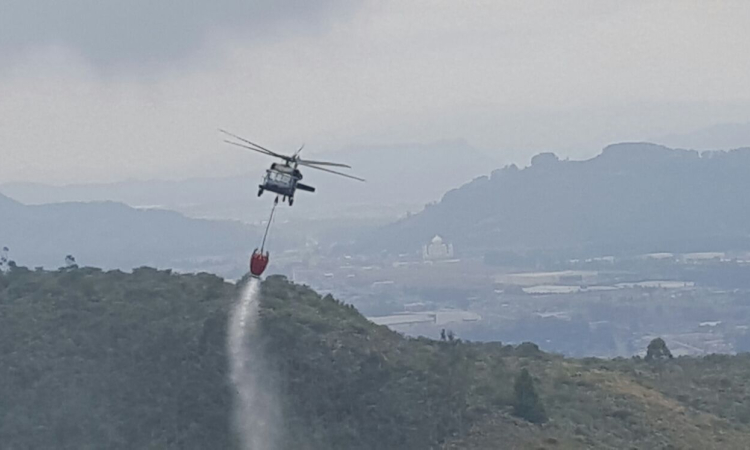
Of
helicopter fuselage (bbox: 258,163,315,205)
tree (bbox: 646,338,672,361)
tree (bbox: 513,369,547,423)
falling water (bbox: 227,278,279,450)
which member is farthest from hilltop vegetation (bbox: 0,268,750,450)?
helicopter fuselage (bbox: 258,163,315,205)

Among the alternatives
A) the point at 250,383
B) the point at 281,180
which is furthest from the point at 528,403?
the point at 281,180

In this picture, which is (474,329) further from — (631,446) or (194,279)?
(631,446)

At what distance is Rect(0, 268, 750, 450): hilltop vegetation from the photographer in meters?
60.8

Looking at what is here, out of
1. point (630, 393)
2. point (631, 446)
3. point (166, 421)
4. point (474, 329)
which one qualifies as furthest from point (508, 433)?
point (474, 329)

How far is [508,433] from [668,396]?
1437cm

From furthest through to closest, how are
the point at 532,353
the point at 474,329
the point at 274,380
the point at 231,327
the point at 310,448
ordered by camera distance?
the point at 474,329 → the point at 532,353 → the point at 231,327 → the point at 274,380 → the point at 310,448

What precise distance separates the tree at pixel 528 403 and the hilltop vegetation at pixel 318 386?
0.08 meters

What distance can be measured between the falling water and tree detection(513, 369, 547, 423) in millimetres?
12045

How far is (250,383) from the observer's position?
65.7 m

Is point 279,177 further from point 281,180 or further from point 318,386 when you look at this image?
point 318,386

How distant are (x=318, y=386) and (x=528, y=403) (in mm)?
10772

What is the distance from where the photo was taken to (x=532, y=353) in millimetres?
81250

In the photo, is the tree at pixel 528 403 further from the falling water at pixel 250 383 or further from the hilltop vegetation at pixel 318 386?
the falling water at pixel 250 383

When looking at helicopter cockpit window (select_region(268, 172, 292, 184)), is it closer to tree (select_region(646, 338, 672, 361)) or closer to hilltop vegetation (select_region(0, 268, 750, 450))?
hilltop vegetation (select_region(0, 268, 750, 450))
